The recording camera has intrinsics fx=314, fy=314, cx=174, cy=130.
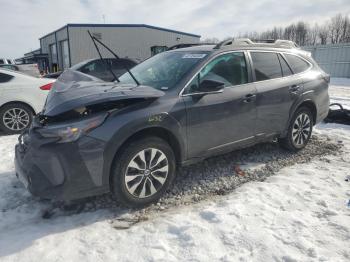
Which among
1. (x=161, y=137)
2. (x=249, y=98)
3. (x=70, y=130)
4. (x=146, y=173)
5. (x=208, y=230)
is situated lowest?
(x=208, y=230)

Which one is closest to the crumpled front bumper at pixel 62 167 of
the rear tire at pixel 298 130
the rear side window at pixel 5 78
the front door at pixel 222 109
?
the front door at pixel 222 109

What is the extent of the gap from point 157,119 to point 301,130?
2966 millimetres

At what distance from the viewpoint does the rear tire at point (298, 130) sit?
5.04m

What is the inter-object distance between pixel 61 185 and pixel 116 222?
0.68 m

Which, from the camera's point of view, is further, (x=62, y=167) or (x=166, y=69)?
(x=166, y=69)

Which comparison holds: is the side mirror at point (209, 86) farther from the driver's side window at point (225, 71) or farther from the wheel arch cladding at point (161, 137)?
the wheel arch cladding at point (161, 137)

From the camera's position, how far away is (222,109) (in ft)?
12.7

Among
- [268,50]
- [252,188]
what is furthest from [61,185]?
[268,50]

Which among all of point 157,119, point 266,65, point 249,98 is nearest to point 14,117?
point 157,119

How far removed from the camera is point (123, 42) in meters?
29.0

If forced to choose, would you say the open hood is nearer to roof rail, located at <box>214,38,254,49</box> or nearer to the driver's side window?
the driver's side window

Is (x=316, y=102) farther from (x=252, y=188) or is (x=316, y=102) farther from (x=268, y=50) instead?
(x=252, y=188)

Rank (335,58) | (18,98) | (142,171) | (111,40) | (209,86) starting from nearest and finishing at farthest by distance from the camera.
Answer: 1. (142,171)
2. (209,86)
3. (18,98)
4. (335,58)
5. (111,40)

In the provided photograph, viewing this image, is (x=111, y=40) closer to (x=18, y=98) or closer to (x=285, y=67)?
(x=18, y=98)
